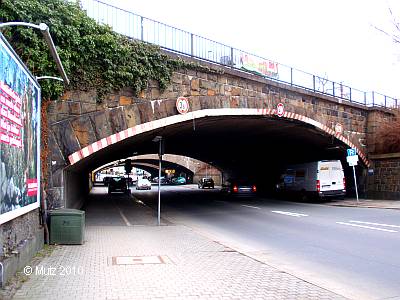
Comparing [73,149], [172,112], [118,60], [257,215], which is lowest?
[257,215]

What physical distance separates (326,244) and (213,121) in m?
10.6

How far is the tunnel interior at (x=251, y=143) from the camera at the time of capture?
21.2 meters

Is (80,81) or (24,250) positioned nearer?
(24,250)

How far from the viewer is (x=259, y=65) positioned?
68.3ft

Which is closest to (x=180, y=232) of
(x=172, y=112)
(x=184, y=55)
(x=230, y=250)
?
(x=230, y=250)

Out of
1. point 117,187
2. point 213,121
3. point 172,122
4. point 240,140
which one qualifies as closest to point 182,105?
point 172,122

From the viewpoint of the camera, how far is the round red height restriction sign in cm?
1631

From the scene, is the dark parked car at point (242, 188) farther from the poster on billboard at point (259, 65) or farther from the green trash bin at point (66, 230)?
the green trash bin at point (66, 230)

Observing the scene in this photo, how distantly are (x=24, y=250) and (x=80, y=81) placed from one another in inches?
274

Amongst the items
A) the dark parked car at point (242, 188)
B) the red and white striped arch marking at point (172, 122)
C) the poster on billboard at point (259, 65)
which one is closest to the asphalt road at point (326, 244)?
the red and white striped arch marking at point (172, 122)

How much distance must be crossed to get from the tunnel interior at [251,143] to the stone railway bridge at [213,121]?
69 millimetres

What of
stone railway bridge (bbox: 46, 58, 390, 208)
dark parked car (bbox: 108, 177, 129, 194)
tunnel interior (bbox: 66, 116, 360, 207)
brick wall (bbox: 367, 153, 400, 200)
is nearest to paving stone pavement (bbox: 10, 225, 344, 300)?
stone railway bridge (bbox: 46, 58, 390, 208)

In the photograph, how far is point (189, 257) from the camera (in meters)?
9.06

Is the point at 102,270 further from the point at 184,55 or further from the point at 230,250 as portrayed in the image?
the point at 184,55
